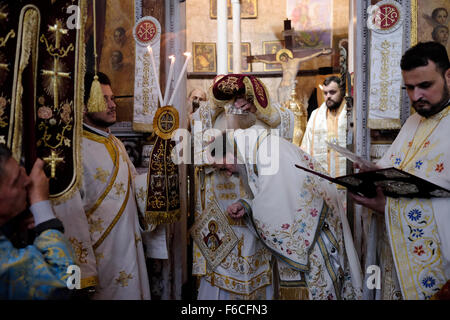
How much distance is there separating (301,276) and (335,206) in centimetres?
48

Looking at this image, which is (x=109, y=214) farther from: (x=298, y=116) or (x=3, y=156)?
(x=298, y=116)

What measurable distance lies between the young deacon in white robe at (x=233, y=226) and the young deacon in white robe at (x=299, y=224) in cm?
19

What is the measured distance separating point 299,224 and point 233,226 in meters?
0.54

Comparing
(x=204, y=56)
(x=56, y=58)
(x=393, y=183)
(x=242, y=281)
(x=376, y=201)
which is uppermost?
(x=204, y=56)

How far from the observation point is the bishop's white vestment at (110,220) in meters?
2.47

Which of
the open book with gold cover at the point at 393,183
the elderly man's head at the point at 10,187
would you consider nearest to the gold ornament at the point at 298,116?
the open book with gold cover at the point at 393,183

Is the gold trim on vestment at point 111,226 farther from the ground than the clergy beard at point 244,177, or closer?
closer

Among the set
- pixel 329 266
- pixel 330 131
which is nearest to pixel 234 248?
pixel 329 266

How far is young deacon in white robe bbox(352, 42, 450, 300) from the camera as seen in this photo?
207 centimetres

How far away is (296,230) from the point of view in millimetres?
2471

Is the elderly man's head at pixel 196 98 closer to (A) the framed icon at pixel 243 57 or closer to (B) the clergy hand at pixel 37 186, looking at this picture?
(A) the framed icon at pixel 243 57

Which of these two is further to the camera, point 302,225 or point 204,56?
point 204,56

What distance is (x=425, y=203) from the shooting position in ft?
6.97

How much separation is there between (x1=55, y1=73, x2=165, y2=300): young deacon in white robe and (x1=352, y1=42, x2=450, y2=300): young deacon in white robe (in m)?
1.38
